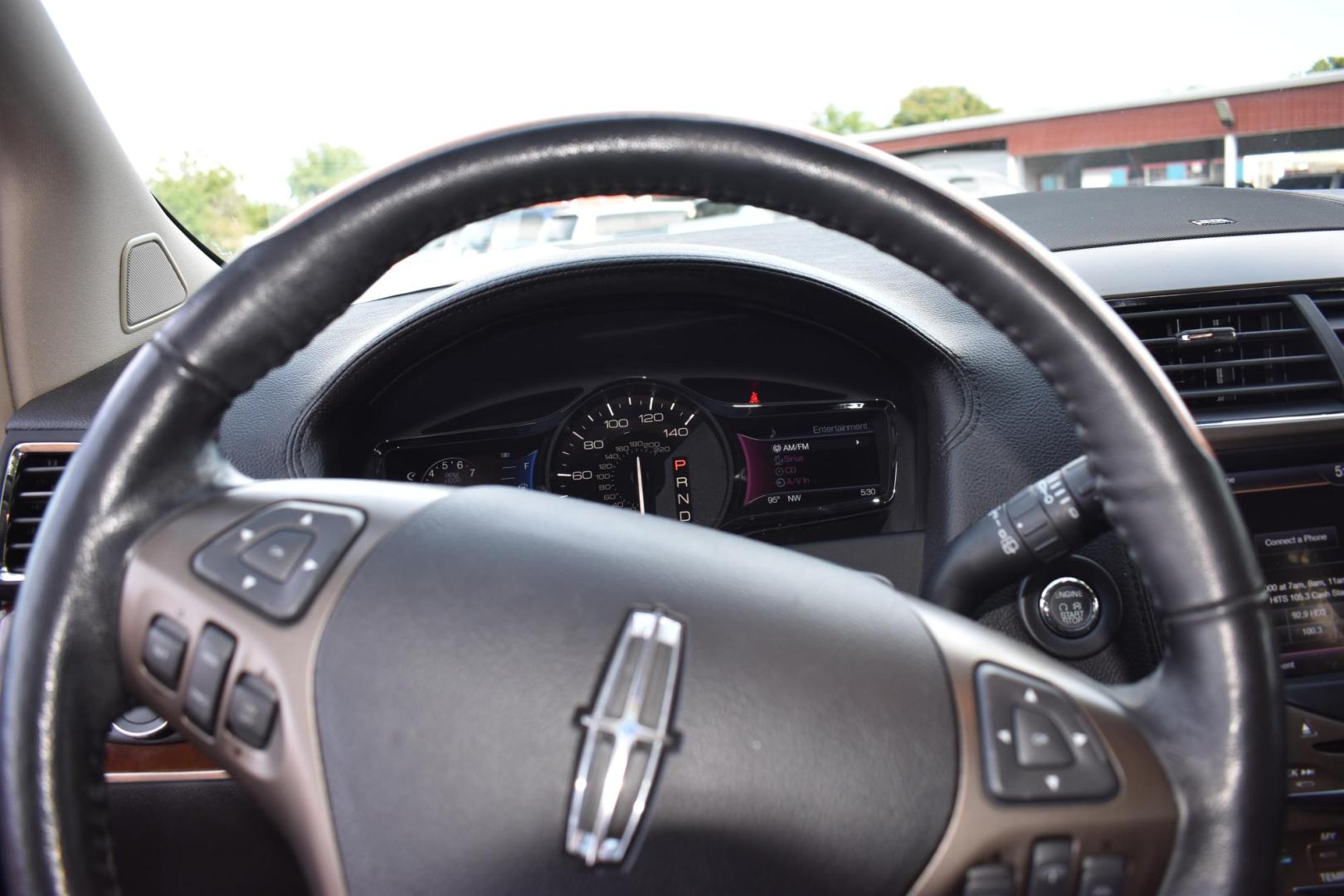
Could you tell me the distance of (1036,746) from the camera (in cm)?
86

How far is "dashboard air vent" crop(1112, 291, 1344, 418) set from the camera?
213cm

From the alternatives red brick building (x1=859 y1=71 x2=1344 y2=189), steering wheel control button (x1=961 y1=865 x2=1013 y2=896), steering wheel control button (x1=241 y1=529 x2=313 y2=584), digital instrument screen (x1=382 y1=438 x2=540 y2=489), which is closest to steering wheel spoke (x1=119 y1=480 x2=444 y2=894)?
steering wheel control button (x1=241 y1=529 x2=313 y2=584)

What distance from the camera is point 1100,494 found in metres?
0.90

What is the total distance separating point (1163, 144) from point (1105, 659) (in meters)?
1.31

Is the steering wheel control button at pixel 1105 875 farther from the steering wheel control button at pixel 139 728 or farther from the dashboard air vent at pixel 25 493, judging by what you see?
the dashboard air vent at pixel 25 493

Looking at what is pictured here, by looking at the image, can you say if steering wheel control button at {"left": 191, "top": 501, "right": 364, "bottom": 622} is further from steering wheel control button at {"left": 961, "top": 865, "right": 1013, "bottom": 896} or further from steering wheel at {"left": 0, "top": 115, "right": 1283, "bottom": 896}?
steering wheel control button at {"left": 961, "top": 865, "right": 1013, "bottom": 896}

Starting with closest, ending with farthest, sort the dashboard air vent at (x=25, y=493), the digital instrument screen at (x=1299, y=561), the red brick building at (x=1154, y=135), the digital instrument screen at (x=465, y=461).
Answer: the dashboard air vent at (x=25, y=493) → the digital instrument screen at (x=1299, y=561) → the digital instrument screen at (x=465, y=461) → the red brick building at (x=1154, y=135)

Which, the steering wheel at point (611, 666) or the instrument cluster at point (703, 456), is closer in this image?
the steering wheel at point (611, 666)

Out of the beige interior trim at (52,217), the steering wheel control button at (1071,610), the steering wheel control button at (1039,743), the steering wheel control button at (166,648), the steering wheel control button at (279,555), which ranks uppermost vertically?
the beige interior trim at (52,217)

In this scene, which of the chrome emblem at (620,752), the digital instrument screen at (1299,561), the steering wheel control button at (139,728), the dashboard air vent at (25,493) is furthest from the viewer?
the digital instrument screen at (1299,561)

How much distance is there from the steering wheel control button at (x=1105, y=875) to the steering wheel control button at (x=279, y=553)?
632 millimetres

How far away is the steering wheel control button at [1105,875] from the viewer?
0.84 meters

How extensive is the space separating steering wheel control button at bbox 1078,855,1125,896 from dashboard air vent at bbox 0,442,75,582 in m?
1.75

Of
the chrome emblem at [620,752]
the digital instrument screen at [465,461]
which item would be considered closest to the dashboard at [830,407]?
the digital instrument screen at [465,461]
